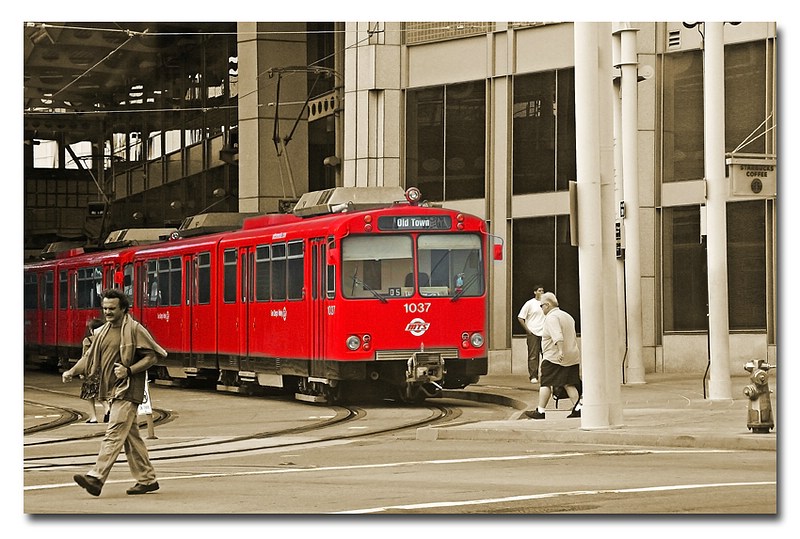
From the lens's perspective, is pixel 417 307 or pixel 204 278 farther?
pixel 204 278

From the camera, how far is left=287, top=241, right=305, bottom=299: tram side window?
2178cm

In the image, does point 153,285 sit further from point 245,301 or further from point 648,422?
point 648,422

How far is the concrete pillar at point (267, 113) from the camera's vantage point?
55.8ft

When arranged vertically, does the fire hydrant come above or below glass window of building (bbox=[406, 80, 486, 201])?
below

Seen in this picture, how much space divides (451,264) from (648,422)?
4.67 metres

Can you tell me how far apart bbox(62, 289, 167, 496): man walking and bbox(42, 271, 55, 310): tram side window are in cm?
279

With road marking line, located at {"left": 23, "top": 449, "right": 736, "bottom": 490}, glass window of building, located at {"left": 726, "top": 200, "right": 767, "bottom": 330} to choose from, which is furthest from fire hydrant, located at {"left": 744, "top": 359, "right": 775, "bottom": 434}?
glass window of building, located at {"left": 726, "top": 200, "right": 767, "bottom": 330}

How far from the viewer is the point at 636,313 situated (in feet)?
74.9

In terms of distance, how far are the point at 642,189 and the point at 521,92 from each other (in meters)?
2.55

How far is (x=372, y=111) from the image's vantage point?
27203 mm

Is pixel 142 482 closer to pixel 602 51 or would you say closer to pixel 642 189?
pixel 602 51

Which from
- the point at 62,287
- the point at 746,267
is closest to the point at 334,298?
the point at 746,267

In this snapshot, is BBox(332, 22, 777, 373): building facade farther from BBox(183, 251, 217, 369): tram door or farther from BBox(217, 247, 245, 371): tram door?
BBox(183, 251, 217, 369): tram door

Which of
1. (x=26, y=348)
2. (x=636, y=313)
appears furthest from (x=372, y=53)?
(x=26, y=348)
